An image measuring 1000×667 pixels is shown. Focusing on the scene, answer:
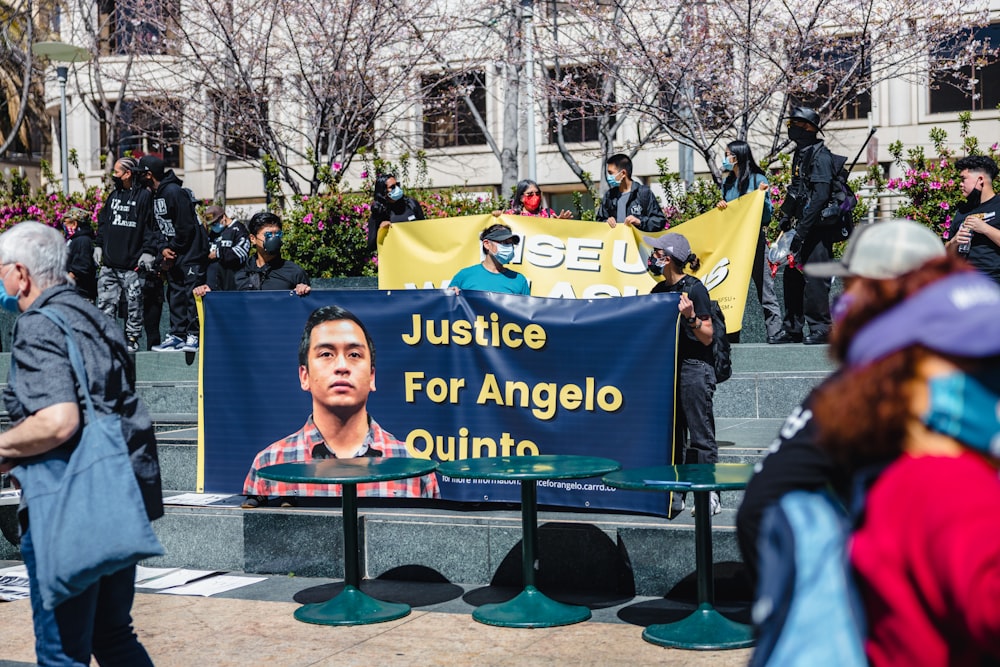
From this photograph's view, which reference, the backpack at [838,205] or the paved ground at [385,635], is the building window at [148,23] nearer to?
the backpack at [838,205]

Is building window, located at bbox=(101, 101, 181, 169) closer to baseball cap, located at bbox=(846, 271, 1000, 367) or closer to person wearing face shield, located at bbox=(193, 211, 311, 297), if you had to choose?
person wearing face shield, located at bbox=(193, 211, 311, 297)

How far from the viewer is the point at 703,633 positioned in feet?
18.8

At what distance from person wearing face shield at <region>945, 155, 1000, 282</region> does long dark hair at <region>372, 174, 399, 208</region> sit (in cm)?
553

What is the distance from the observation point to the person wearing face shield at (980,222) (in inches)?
359

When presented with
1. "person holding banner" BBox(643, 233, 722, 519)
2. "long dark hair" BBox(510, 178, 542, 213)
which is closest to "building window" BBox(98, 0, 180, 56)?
"long dark hair" BBox(510, 178, 542, 213)

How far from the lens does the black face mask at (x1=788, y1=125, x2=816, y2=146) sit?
1031 centimetres

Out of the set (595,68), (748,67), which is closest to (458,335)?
(748,67)

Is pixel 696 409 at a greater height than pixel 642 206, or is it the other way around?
pixel 642 206

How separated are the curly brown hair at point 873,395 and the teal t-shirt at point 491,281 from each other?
558 centimetres

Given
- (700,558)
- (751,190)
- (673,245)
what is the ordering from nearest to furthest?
(700,558) < (673,245) < (751,190)

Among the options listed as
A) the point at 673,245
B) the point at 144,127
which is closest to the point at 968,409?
the point at 673,245

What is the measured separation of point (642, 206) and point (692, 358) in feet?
12.9

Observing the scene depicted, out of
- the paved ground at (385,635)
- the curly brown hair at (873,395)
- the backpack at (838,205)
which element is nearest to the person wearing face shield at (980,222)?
the backpack at (838,205)

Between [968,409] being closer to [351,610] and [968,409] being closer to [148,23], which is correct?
[351,610]
